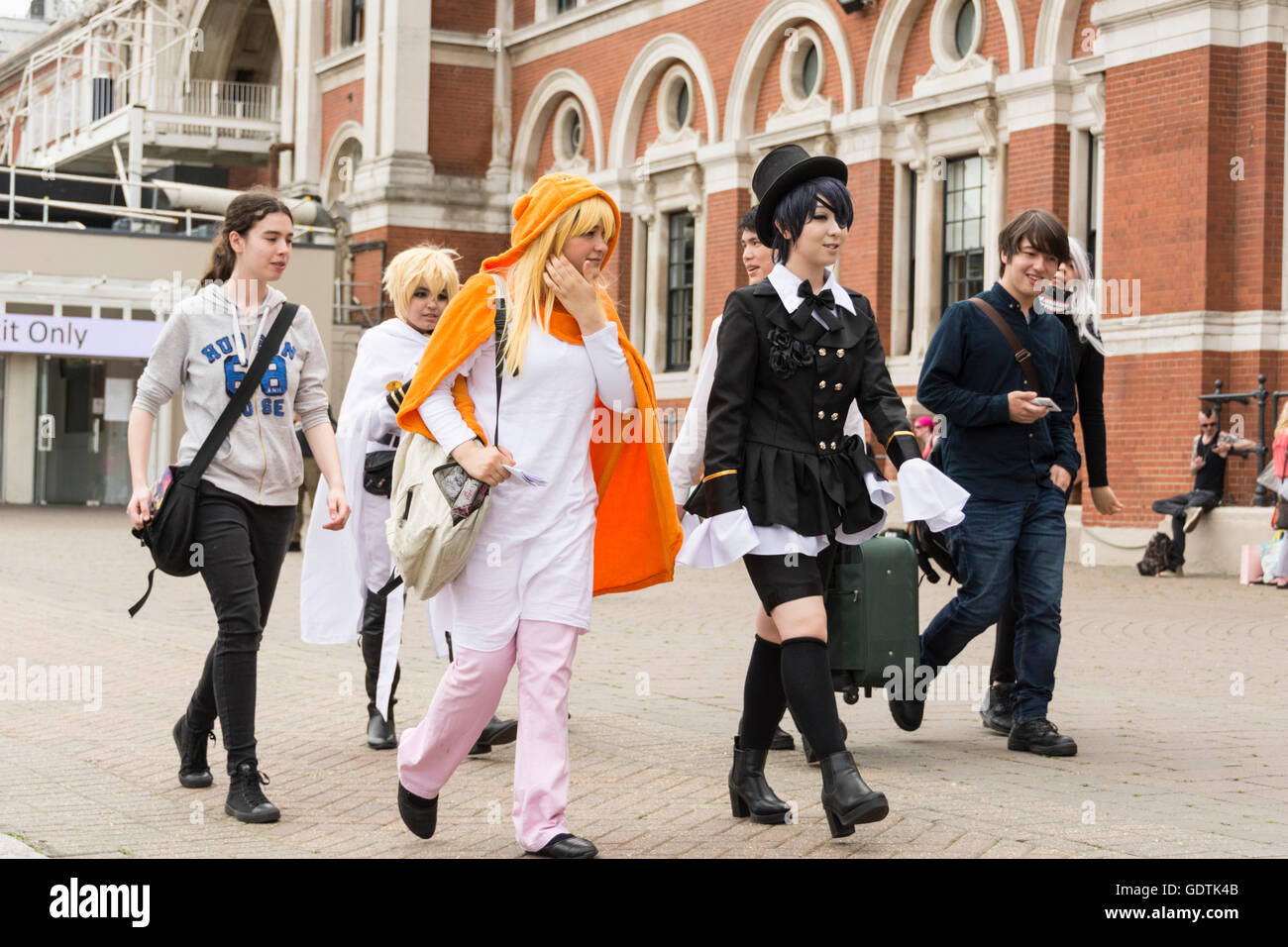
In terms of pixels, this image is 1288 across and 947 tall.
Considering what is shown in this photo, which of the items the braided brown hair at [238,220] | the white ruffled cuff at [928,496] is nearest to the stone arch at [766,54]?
the braided brown hair at [238,220]

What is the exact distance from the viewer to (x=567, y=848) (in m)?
4.82

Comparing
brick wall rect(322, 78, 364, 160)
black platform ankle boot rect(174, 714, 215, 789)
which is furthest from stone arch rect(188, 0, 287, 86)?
black platform ankle boot rect(174, 714, 215, 789)

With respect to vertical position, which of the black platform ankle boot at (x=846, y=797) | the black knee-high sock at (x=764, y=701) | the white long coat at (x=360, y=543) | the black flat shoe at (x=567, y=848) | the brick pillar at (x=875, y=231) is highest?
the brick pillar at (x=875, y=231)

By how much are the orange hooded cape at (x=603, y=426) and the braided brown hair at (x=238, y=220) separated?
47.7 inches

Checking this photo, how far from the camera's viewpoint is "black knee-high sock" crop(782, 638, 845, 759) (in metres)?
5.00

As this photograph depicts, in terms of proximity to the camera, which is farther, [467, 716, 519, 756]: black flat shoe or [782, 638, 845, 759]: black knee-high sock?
[467, 716, 519, 756]: black flat shoe

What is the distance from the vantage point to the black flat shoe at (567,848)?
15.8 feet

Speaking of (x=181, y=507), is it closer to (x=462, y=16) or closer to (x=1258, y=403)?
(x=1258, y=403)

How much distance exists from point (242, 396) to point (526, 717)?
1.66m

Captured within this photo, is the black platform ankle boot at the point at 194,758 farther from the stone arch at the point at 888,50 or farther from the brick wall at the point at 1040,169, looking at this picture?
the stone arch at the point at 888,50

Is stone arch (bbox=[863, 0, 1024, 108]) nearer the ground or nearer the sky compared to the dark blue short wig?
nearer the sky

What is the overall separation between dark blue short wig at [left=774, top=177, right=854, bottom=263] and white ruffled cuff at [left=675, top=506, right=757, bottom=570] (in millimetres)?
869

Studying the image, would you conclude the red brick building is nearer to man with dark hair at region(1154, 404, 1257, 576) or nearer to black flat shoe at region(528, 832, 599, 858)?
man with dark hair at region(1154, 404, 1257, 576)

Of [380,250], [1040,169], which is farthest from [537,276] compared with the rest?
[380,250]
